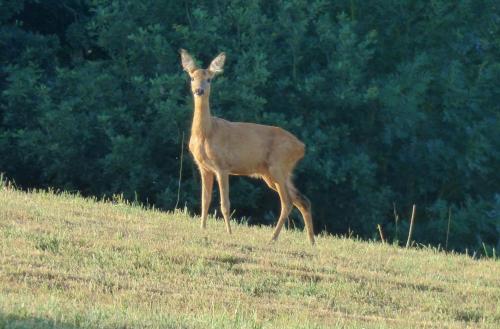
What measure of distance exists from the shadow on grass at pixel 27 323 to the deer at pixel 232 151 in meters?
5.93

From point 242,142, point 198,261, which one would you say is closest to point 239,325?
point 198,261

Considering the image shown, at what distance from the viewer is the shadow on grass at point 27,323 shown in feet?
30.9

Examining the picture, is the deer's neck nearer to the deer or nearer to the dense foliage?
the deer

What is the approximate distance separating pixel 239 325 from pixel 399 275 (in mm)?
4026

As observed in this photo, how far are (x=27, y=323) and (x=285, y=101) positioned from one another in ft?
59.3

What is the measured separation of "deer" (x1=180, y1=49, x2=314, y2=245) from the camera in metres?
15.6

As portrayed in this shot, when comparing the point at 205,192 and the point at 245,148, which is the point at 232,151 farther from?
the point at 205,192

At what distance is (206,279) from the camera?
502 inches

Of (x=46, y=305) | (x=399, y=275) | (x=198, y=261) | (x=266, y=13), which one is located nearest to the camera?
(x=46, y=305)

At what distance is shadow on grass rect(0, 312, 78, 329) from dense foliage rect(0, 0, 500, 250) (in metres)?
15.6

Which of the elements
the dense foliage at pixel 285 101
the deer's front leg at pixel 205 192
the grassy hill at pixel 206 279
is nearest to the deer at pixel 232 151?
the deer's front leg at pixel 205 192

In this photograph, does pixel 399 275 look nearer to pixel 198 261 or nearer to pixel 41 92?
pixel 198 261

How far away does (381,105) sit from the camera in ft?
90.1

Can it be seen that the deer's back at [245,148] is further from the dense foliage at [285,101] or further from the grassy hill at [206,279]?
the dense foliage at [285,101]
